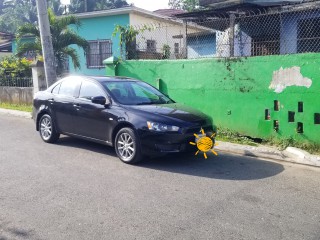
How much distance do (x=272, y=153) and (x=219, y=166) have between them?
1358 mm

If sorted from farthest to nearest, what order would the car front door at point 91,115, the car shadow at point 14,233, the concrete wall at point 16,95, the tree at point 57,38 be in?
the tree at point 57,38 < the concrete wall at point 16,95 < the car front door at point 91,115 < the car shadow at point 14,233

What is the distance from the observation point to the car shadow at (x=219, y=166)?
577 centimetres

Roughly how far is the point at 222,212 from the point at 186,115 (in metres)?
2.38

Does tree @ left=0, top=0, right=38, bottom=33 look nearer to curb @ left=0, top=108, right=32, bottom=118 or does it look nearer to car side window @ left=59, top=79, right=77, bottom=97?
curb @ left=0, top=108, right=32, bottom=118

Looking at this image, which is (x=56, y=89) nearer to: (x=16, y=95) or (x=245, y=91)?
(x=245, y=91)

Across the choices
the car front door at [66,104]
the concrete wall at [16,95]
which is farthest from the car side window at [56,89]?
the concrete wall at [16,95]

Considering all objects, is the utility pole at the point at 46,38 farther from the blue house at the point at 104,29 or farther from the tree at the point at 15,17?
the tree at the point at 15,17

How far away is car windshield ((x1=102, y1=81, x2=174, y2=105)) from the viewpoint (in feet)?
22.5

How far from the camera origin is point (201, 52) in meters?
18.2

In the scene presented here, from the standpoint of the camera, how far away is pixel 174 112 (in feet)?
21.0

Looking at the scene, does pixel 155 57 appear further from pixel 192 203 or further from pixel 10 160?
pixel 192 203

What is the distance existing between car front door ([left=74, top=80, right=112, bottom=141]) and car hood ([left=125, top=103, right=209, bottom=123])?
654 mm

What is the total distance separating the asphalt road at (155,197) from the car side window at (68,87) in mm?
1309

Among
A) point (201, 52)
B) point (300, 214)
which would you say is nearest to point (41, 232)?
point (300, 214)
